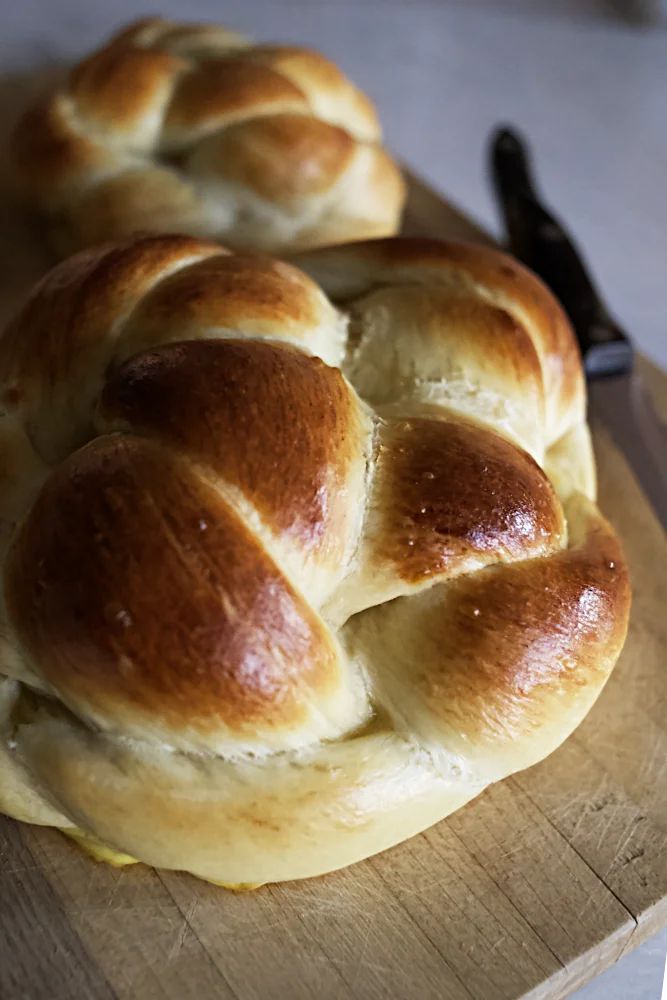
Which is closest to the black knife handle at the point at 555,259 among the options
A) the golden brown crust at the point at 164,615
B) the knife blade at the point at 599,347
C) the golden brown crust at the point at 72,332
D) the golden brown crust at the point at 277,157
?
the knife blade at the point at 599,347

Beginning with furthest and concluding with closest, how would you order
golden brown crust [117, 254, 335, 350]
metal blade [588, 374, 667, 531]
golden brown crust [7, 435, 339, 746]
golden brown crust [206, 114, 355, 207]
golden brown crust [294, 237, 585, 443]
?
golden brown crust [206, 114, 355, 207], metal blade [588, 374, 667, 531], golden brown crust [294, 237, 585, 443], golden brown crust [117, 254, 335, 350], golden brown crust [7, 435, 339, 746]

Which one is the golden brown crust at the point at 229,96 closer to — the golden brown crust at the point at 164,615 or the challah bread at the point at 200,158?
the challah bread at the point at 200,158

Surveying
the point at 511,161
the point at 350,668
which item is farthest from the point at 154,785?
the point at 511,161

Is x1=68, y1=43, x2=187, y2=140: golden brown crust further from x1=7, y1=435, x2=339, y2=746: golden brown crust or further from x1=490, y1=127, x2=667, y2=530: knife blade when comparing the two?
x1=7, y1=435, x2=339, y2=746: golden brown crust

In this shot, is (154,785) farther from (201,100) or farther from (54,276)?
(201,100)

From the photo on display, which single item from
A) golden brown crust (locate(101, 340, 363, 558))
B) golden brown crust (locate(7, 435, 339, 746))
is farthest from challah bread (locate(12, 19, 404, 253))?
golden brown crust (locate(7, 435, 339, 746))

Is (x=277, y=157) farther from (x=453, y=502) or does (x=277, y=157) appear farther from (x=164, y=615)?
(x=164, y=615)

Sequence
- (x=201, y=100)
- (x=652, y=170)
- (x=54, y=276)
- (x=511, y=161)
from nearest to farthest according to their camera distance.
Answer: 1. (x=54, y=276)
2. (x=201, y=100)
3. (x=511, y=161)
4. (x=652, y=170)
